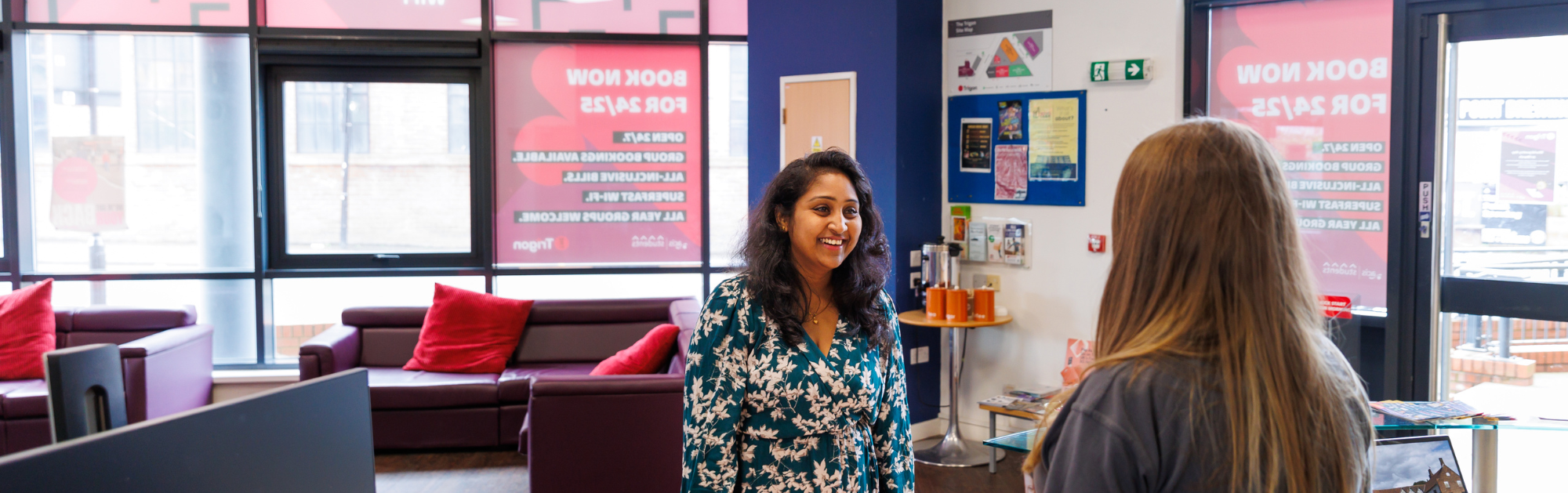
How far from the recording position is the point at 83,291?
5.42 m

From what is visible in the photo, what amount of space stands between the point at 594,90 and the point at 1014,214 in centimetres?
242

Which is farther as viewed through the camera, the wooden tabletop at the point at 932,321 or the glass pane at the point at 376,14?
the glass pane at the point at 376,14

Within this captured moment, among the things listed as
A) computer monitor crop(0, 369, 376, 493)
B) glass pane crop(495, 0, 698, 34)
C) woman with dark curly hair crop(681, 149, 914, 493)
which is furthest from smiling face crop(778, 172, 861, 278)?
glass pane crop(495, 0, 698, 34)

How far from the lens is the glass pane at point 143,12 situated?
206 inches

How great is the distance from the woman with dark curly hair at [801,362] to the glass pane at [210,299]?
4.50 meters

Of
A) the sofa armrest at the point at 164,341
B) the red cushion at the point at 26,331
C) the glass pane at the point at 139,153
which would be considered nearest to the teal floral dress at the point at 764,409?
the sofa armrest at the point at 164,341

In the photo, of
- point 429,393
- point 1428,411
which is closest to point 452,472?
point 429,393

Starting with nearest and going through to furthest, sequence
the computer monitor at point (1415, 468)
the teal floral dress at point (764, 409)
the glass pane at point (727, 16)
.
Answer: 1. the teal floral dress at point (764, 409)
2. the computer monitor at point (1415, 468)
3. the glass pane at point (727, 16)

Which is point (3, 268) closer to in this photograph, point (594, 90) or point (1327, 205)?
point (594, 90)

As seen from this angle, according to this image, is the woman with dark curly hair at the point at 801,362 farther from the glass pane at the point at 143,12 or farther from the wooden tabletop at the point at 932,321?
the glass pane at the point at 143,12

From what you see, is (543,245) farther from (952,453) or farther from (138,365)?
(952,453)

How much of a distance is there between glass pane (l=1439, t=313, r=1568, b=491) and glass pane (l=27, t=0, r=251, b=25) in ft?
19.3

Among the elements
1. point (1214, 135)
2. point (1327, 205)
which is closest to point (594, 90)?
point (1327, 205)

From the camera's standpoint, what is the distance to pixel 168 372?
4.68 metres
